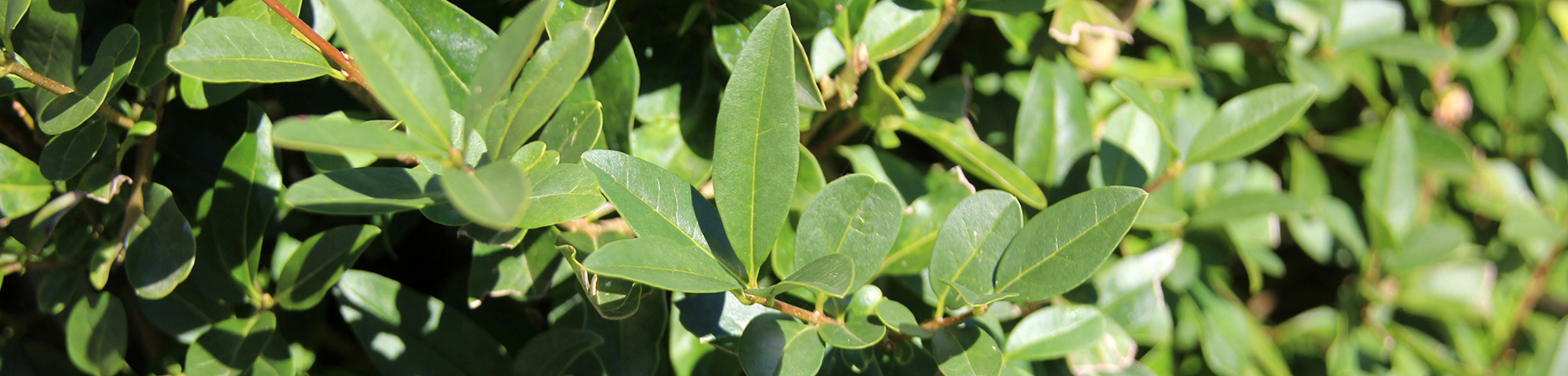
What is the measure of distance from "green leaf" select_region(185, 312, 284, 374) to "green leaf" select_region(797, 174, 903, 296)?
465 mm

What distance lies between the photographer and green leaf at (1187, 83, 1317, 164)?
2.70ft

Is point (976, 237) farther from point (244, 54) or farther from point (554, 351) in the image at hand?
point (244, 54)

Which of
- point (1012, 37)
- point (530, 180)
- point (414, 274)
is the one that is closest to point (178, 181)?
point (414, 274)

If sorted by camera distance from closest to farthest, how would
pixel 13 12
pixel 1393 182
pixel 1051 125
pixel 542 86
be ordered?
1. pixel 542 86
2. pixel 13 12
3. pixel 1051 125
4. pixel 1393 182

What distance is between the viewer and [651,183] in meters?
0.57

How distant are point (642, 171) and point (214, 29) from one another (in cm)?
28

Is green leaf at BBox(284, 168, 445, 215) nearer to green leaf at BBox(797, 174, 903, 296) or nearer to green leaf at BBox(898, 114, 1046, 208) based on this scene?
green leaf at BBox(797, 174, 903, 296)

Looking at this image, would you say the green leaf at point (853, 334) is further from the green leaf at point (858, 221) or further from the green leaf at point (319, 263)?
the green leaf at point (319, 263)

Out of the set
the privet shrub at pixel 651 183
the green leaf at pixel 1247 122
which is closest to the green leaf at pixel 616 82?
the privet shrub at pixel 651 183

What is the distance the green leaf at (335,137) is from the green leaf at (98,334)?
51 centimetres

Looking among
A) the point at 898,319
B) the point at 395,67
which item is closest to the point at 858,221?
the point at 898,319

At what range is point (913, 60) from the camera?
83cm

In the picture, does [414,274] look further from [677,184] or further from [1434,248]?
[1434,248]

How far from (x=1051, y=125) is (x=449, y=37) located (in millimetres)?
A: 587
